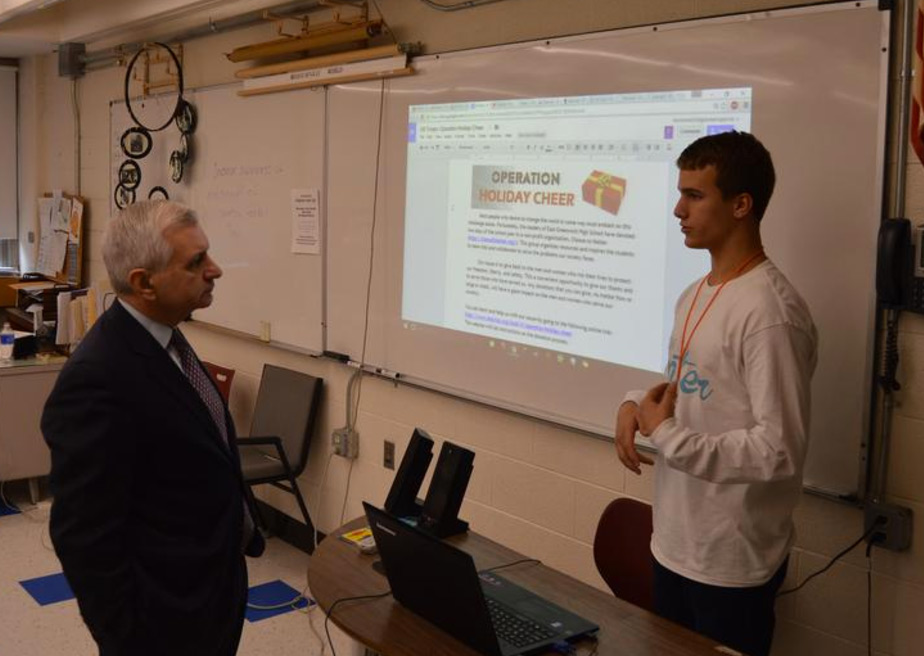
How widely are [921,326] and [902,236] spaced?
234mm

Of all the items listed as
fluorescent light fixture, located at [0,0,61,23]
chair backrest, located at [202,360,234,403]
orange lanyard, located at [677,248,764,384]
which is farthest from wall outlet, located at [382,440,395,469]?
fluorescent light fixture, located at [0,0,61,23]

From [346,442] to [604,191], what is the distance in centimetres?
176

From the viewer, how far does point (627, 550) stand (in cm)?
247

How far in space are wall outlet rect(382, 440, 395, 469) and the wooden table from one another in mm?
1555

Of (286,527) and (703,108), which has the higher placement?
(703,108)

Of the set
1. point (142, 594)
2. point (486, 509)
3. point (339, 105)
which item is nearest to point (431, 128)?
point (339, 105)

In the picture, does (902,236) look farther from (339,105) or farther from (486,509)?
(339,105)

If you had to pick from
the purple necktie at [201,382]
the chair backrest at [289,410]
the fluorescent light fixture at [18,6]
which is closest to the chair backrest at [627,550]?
the purple necktie at [201,382]

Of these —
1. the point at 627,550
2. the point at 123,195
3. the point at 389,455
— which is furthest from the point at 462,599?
the point at 123,195

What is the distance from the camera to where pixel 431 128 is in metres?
3.39

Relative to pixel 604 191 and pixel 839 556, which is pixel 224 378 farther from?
pixel 839 556

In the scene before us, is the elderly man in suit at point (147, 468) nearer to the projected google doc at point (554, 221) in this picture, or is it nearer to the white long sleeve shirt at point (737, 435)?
the white long sleeve shirt at point (737, 435)

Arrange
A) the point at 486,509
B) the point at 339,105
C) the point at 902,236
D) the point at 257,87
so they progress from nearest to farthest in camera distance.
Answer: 1. the point at 902,236
2. the point at 486,509
3. the point at 339,105
4. the point at 257,87

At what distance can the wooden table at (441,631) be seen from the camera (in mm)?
1737
